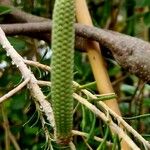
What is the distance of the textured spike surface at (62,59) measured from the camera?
1.83 feet

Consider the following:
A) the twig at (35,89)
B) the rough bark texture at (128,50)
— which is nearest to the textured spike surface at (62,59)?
the twig at (35,89)

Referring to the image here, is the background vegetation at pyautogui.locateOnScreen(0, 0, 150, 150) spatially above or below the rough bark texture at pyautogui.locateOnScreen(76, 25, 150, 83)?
below

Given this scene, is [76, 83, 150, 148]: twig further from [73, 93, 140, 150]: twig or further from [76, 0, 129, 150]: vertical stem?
[76, 0, 129, 150]: vertical stem

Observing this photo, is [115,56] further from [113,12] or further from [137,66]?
[113,12]

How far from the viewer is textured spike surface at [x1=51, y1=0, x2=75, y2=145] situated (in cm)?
56

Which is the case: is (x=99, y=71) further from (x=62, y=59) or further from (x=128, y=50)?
(x=62, y=59)

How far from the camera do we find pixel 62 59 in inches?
22.4

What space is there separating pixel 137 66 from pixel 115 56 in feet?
0.18

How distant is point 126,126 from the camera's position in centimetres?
68

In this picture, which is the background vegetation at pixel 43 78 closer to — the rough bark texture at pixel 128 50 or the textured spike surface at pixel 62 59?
the rough bark texture at pixel 128 50

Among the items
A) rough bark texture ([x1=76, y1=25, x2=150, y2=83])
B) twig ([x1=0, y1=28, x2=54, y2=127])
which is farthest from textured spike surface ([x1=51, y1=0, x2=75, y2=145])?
rough bark texture ([x1=76, y1=25, x2=150, y2=83])

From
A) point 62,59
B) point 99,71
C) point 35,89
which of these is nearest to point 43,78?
point 99,71

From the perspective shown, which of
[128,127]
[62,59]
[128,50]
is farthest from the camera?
[128,50]

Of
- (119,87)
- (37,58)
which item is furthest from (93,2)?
(37,58)
